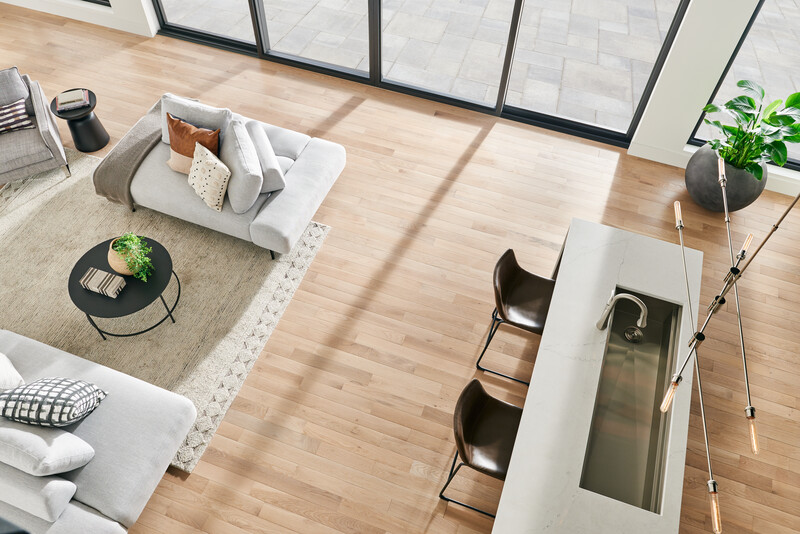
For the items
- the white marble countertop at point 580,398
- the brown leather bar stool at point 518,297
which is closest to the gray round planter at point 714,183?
the white marble countertop at point 580,398

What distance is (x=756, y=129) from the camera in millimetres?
4441

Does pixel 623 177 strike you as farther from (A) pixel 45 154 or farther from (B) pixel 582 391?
(A) pixel 45 154

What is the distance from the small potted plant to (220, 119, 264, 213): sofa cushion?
2.36ft

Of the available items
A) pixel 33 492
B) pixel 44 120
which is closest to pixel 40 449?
pixel 33 492

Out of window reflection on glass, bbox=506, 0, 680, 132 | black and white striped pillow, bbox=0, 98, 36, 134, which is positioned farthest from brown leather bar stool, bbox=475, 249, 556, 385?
black and white striped pillow, bbox=0, 98, 36, 134

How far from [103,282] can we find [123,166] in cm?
119

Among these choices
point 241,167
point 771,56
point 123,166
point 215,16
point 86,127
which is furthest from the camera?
point 215,16

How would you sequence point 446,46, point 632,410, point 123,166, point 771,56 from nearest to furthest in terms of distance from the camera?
1. point 632,410
2. point 123,166
3. point 771,56
4. point 446,46

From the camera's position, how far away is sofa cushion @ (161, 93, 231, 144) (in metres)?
4.19

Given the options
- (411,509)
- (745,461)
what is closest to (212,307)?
(411,509)

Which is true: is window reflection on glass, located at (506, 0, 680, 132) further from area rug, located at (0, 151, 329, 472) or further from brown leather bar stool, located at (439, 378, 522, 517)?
brown leather bar stool, located at (439, 378, 522, 517)

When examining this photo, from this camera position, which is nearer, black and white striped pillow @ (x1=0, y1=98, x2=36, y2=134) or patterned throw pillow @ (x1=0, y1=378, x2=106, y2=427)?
patterned throw pillow @ (x1=0, y1=378, x2=106, y2=427)

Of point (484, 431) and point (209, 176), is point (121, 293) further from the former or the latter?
point (484, 431)

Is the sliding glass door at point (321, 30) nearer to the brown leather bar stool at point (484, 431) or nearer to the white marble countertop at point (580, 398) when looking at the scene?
the white marble countertop at point (580, 398)
